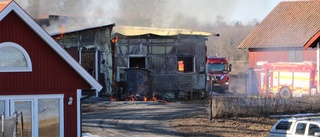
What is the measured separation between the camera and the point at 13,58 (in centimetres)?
1617

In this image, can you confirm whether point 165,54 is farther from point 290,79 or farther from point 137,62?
point 290,79

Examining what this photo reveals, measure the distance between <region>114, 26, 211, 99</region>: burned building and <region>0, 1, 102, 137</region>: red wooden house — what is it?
53.4 feet

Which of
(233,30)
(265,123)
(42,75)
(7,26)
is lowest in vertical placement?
(265,123)

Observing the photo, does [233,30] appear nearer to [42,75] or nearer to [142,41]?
[142,41]

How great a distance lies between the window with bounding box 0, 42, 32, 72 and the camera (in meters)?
15.9

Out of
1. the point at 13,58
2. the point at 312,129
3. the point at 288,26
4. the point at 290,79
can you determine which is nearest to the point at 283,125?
the point at 312,129

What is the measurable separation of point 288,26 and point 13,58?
34.8 meters

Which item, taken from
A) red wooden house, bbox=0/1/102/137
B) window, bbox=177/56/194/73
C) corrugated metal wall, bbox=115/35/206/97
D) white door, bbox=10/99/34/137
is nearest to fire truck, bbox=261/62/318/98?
window, bbox=177/56/194/73

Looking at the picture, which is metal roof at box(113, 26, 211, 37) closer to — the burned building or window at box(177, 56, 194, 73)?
the burned building

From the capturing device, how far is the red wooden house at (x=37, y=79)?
15.9 metres

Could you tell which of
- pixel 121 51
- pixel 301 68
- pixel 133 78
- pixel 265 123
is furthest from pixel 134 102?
pixel 301 68

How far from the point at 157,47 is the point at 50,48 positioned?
17.8 m

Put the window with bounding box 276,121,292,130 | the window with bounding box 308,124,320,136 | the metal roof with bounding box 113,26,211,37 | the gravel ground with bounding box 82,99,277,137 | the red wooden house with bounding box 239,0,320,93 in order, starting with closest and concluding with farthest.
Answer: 1. the window with bounding box 308,124,320,136
2. the window with bounding box 276,121,292,130
3. the gravel ground with bounding box 82,99,277,137
4. the metal roof with bounding box 113,26,211,37
5. the red wooden house with bounding box 239,0,320,93

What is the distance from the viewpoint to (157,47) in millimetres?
34094
